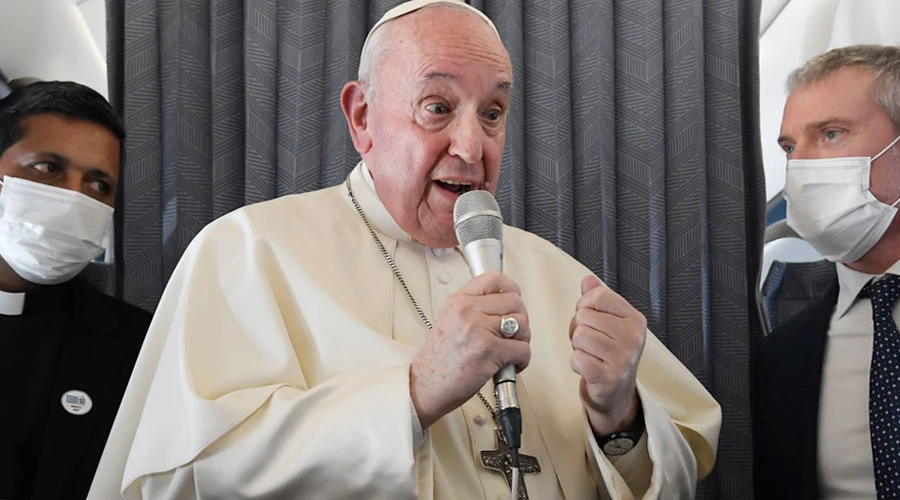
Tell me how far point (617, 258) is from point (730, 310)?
398 millimetres

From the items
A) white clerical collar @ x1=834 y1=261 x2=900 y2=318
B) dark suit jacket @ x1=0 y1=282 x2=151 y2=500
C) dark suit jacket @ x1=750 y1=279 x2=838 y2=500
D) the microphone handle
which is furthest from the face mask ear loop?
dark suit jacket @ x1=0 y1=282 x2=151 y2=500

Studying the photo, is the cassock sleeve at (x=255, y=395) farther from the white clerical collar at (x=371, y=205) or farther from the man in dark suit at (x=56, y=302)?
the man in dark suit at (x=56, y=302)

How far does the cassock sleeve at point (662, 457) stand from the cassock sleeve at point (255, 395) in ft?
1.58

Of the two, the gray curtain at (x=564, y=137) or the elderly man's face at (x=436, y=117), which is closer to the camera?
the elderly man's face at (x=436, y=117)

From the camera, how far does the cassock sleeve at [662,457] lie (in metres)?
2.01

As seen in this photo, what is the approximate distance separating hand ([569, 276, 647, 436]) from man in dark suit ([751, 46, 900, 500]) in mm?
969

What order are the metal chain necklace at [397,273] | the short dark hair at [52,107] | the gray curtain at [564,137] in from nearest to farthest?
the metal chain necklace at [397,273]
the short dark hair at [52,107]
the gray curtain at [564,137]

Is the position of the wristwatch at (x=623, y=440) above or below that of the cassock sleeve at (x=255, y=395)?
below

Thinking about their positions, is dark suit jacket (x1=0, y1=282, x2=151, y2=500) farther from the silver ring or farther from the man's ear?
the silver ring

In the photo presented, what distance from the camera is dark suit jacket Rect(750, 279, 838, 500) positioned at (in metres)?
2.67

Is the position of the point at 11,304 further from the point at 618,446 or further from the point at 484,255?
the point at 618,446

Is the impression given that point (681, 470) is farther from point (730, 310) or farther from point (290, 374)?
point (730, 310)

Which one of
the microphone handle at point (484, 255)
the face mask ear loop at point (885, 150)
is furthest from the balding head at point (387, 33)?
the face mask ear loop at point (885, 150)

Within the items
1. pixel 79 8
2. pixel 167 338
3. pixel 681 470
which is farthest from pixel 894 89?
pixel 79 8
